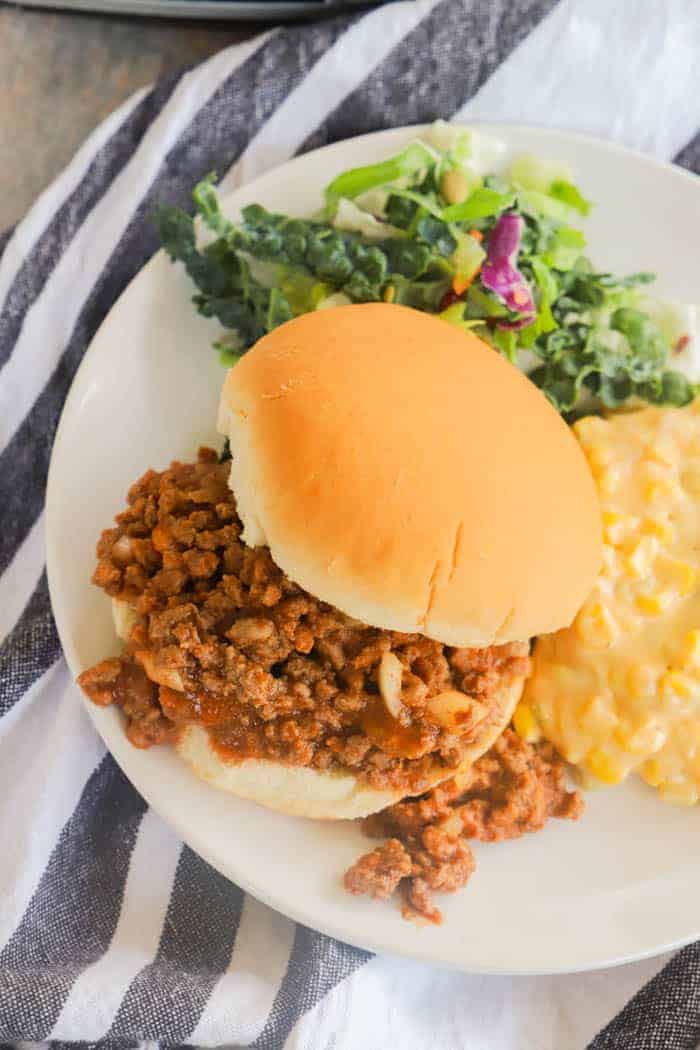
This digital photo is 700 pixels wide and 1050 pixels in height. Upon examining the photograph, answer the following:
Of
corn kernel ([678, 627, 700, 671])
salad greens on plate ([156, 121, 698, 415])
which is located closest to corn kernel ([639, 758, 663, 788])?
corn kernel ([678, 627, 700, 671])

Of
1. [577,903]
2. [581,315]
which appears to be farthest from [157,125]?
[577,903]

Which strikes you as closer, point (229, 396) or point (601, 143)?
point (229, 396)

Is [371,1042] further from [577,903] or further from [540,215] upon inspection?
[540,215]

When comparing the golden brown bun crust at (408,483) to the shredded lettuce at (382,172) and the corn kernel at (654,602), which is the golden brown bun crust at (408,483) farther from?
the shredded lettuce at (382,172)

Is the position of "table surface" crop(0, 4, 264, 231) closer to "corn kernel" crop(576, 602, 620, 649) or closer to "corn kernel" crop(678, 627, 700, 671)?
"corn kernel" crop(576, 602, 620, 649)

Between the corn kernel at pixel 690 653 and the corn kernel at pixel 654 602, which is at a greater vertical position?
the corn kernel at pixel 654 602

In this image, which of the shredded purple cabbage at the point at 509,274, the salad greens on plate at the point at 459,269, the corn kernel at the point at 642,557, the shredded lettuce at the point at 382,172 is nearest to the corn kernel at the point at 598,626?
the corn kernel at the point at 642,557
